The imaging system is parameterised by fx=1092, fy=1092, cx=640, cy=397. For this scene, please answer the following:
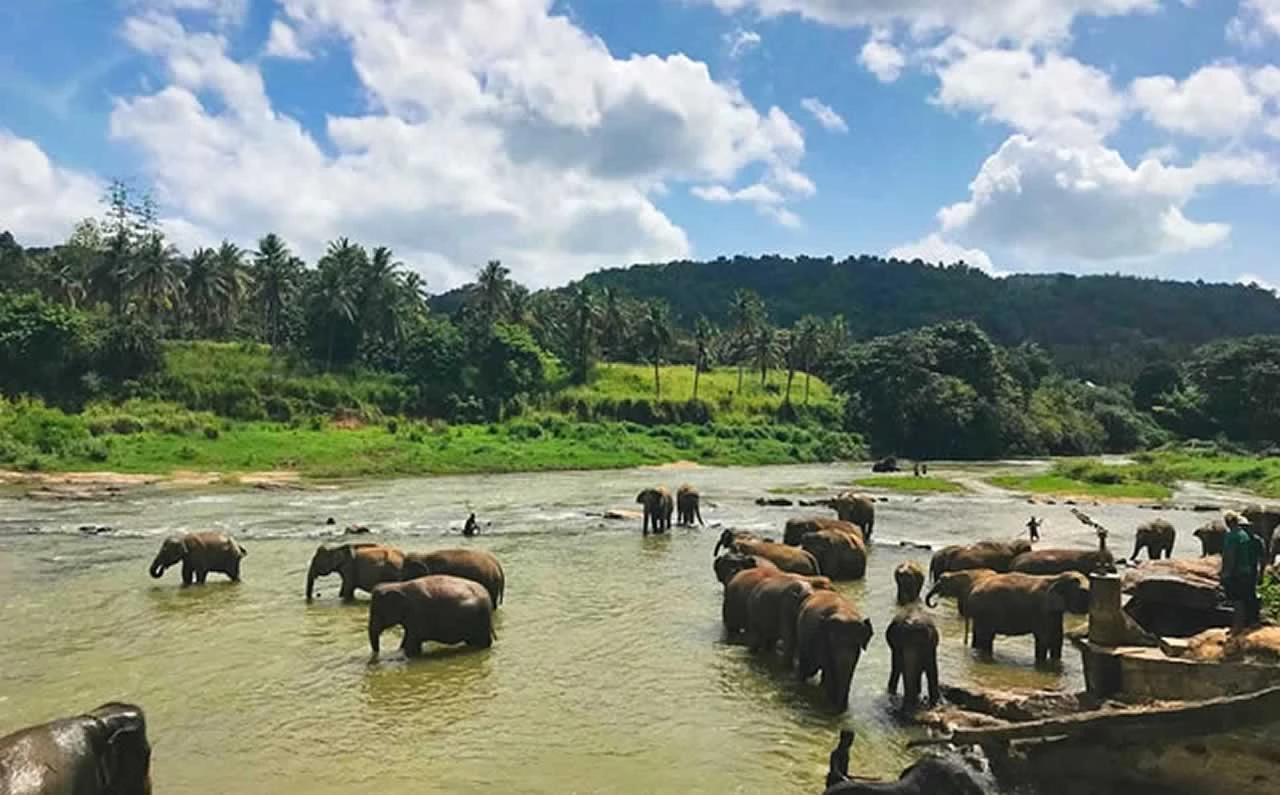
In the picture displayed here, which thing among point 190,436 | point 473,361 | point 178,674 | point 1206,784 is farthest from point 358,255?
point 1206,784

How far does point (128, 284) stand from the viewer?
301ft

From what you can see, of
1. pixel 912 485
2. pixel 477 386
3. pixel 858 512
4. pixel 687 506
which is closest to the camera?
pixel 858 512

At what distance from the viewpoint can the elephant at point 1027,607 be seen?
16.9 meters

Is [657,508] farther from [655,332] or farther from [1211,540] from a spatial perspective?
[655,332]

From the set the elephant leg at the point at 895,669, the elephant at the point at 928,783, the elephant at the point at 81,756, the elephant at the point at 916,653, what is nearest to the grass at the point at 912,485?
the elephant leg at the point at 895,669

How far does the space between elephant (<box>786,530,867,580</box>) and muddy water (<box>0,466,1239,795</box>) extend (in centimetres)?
93

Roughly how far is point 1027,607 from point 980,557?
21.3 ft

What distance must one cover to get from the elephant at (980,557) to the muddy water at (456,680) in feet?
5.56

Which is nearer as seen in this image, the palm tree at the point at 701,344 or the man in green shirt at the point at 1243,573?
the man in green shirt at the point at 1243,573

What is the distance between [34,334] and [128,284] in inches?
648

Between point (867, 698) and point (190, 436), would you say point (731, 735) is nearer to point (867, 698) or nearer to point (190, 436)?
point (867, 698)

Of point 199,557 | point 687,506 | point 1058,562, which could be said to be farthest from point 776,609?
point 687,506

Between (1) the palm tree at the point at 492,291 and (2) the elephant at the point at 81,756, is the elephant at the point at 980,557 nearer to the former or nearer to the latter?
(2) the elephant at the point at 81,756

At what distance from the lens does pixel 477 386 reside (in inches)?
3807
